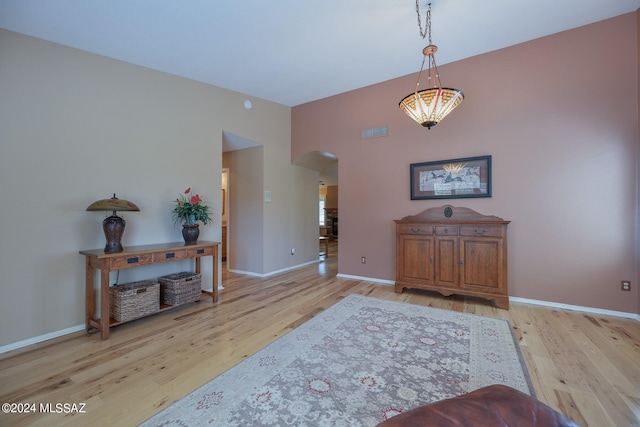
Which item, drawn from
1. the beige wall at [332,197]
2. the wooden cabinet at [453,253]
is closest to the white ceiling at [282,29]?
the wooden cabinet at [453,253]

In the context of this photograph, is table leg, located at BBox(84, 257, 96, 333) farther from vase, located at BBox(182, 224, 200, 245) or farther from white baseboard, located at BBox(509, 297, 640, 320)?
white baseboard, located at BBox(509, 297, 640, 320)

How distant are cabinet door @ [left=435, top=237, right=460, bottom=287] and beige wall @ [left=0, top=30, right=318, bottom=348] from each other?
133 inches

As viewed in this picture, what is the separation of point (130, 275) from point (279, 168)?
304cm

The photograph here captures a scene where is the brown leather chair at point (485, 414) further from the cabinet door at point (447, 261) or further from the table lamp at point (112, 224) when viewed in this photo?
the table lamp at point (112, 224)

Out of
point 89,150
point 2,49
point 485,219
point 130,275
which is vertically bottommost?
point 130,275

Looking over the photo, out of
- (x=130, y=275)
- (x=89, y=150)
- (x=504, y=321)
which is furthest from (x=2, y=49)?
(x=504, y=321)

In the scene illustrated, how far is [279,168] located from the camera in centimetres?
521

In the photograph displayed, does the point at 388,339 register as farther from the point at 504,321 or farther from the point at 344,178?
the point at 344,178

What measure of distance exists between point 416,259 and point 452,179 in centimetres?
129

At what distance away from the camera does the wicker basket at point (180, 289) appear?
310cm

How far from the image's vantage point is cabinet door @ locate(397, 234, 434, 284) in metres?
3.63

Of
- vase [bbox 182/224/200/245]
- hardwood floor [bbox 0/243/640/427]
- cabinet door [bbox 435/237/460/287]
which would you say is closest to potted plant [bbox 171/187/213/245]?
vase [bbox 182/224/200/245]

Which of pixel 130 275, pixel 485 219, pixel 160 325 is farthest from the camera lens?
pixel 485 219

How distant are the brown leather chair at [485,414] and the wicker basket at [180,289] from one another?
295 cm
